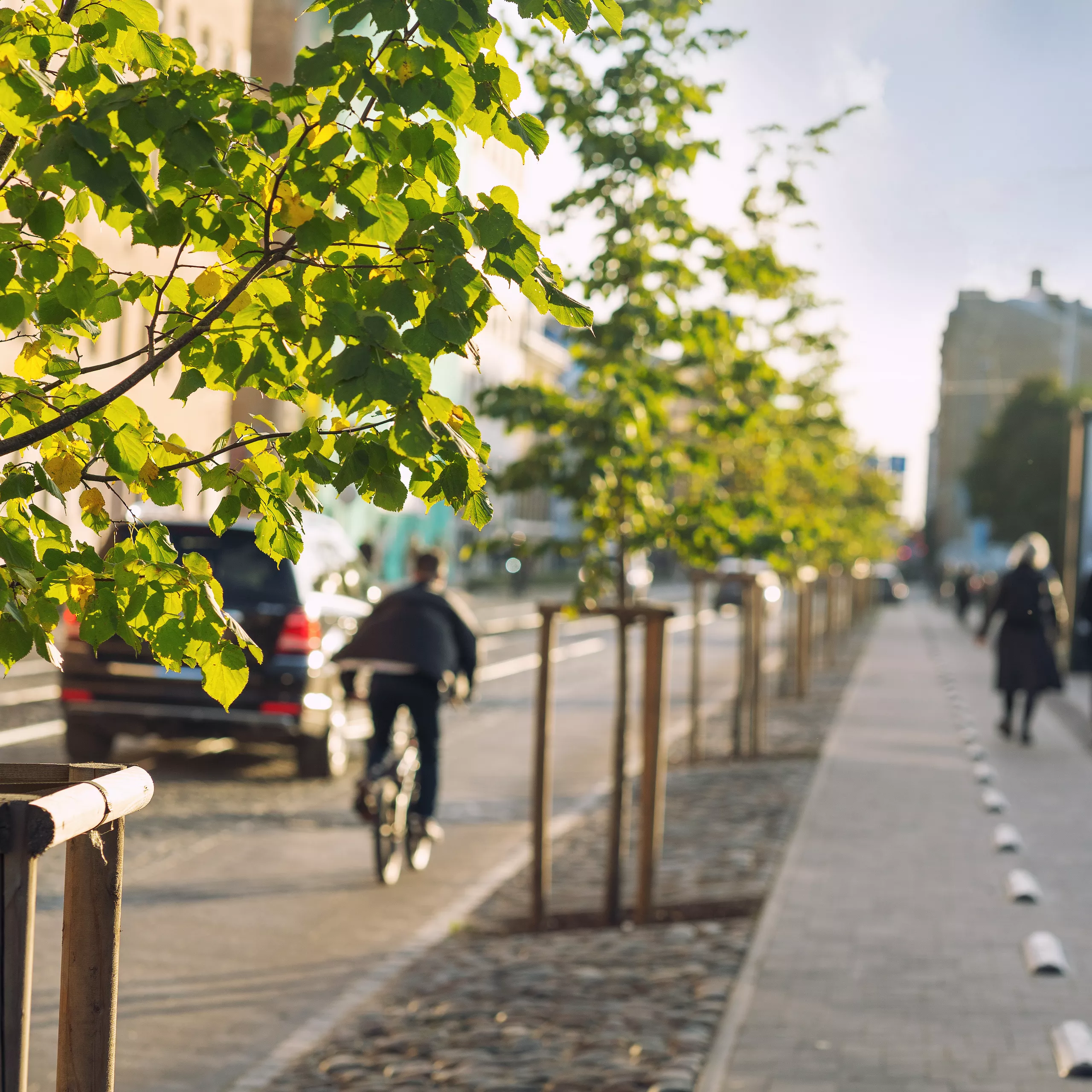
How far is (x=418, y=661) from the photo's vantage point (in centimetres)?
903

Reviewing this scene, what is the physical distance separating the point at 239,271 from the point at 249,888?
6.35m

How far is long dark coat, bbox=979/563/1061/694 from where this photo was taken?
53.1 feet

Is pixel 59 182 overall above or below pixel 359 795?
above

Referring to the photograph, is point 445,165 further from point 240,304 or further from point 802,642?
→ point 802,642

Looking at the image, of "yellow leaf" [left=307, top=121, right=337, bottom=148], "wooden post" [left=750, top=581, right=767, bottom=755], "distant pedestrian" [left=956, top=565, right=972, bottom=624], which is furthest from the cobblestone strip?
"distant pedestrian" [left=956, top=565, right=972, bottom=624]

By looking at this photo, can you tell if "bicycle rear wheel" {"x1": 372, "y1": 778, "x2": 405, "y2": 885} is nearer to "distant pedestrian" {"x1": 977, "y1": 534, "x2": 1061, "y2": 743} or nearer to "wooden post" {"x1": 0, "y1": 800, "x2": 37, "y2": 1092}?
"wooden post" {"x1": 0, "y1": 800, "x2": 37, "y2": 1092}

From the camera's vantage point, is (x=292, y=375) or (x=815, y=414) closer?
(x=292, y=375)

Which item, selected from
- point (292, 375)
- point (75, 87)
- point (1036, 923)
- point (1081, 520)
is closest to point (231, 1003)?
point (1036, 923)

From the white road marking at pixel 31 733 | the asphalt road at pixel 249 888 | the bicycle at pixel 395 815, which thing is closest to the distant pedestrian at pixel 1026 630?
the asphalt road at pixel 249 888

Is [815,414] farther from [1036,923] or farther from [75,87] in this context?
[75,87]

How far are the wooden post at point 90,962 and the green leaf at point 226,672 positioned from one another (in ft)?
0.86

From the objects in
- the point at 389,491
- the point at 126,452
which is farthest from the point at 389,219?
the point at 126,452

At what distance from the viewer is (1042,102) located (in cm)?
491

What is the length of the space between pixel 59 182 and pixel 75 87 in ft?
0.53
